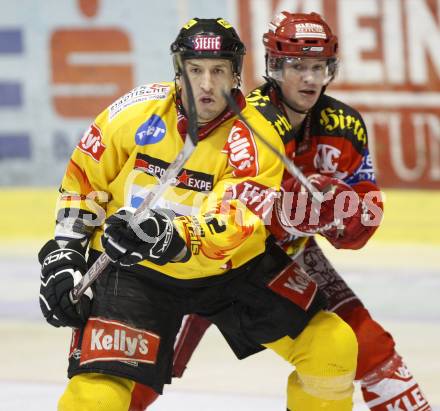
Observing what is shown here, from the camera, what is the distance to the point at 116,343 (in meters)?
4.12

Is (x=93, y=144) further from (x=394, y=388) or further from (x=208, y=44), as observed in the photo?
(x=394, y=388)

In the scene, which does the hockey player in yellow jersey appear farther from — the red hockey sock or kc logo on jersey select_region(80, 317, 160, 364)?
the red hockey sock

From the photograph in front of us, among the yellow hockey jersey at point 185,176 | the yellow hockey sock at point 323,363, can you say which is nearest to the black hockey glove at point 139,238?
the yellow hockey jersey at point 185,176

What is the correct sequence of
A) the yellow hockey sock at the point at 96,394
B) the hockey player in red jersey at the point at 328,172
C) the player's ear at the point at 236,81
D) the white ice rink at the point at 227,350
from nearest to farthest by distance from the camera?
the yellow hockey sock at the point at 96,394
the player's ear at the point at 236,81
the hockey player in red jersey at the point at 328,172
the white ice rink at the point at 227,350

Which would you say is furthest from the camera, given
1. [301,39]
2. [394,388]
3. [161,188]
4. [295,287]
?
[301,39]

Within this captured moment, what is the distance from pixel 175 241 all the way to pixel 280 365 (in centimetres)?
221

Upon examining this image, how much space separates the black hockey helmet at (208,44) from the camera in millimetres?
4156

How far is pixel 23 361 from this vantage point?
6.07 m

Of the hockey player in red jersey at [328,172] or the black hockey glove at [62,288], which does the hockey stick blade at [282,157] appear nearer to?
the hockey player in red jersey at [328,172]

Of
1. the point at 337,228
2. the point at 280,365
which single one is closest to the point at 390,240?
the point at 280,365

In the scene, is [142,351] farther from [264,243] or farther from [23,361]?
[23,361]

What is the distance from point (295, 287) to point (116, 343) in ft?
2.34

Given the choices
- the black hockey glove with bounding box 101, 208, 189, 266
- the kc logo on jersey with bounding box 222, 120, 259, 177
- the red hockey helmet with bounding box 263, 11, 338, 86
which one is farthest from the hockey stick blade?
the red hockey helmet with bounding box 263, 11, 338, 86

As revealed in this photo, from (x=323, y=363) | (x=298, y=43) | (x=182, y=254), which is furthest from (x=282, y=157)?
(x=298, y=43)
